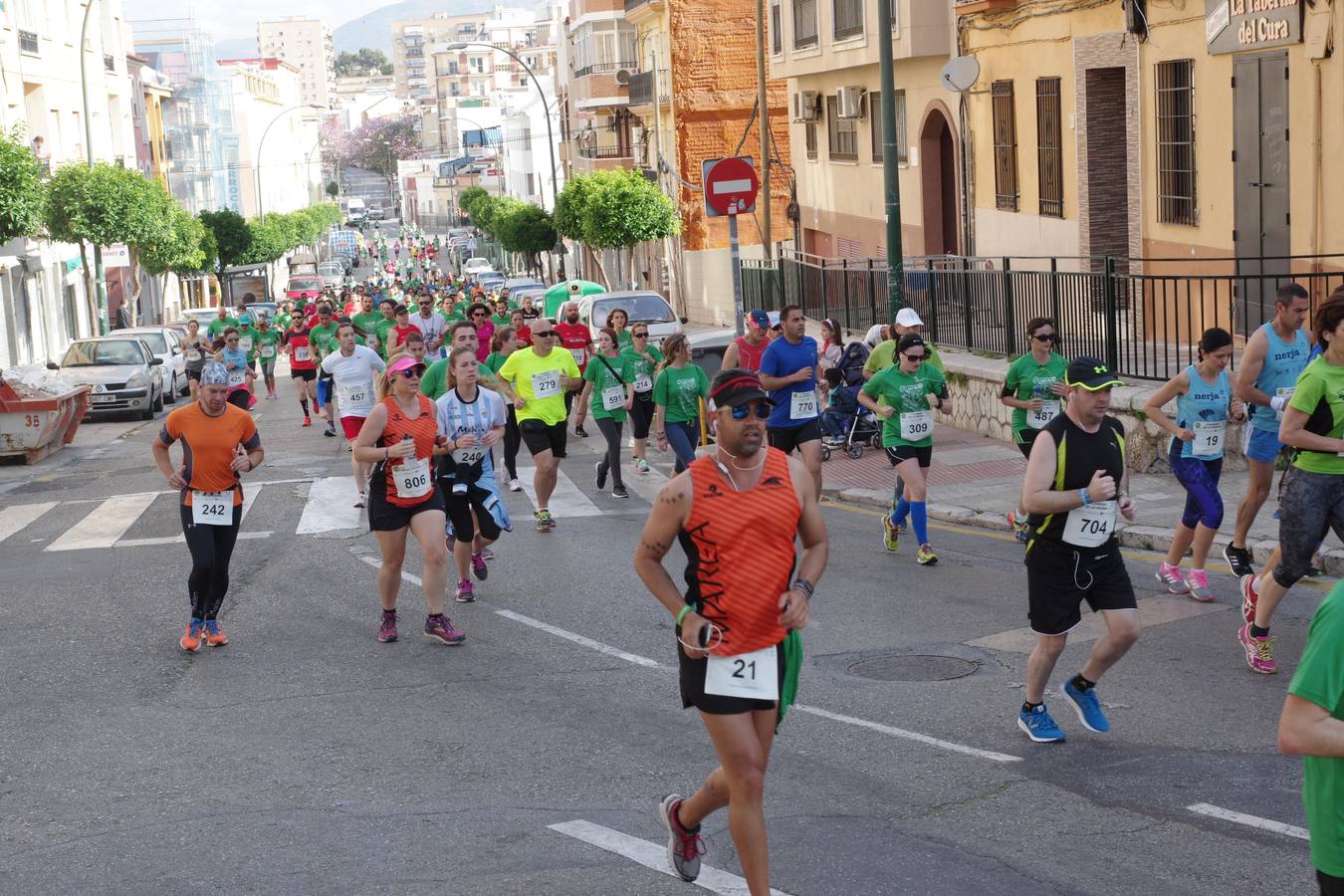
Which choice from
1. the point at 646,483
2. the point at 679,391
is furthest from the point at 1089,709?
the point at 646,483

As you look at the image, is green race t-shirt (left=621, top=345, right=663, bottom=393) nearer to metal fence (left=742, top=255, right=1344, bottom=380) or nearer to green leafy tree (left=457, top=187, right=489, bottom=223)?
metal fence (left=742, top=255, right=1344, bottom=380)

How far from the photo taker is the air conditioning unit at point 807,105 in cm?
3650

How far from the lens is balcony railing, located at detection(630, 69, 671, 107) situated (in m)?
54.2

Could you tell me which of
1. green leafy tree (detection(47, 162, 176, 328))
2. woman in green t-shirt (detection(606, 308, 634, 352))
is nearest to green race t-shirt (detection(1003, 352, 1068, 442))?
woman in green t-shirt (detection(606, 308, 634, 352))

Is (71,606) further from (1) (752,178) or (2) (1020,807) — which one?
(1) (752,178)

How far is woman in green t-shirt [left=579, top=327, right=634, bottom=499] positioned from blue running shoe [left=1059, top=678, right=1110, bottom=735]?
8690 millimetres

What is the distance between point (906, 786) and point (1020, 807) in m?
0.54

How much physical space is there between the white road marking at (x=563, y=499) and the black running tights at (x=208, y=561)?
458 cm

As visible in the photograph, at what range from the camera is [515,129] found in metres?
114

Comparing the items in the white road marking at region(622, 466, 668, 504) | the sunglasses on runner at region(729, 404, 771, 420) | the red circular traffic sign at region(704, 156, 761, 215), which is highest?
the red circular traffic sign at region(704, 156, 761, 215)

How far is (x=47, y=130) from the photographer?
165 feet

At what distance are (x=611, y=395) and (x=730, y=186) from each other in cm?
311

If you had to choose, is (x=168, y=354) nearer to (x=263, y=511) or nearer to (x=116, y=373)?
(x=116, y=373)

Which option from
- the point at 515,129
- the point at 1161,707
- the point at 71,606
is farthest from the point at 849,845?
the point at 515,129
